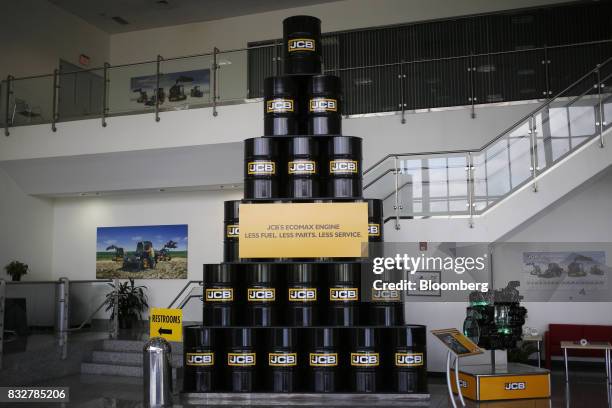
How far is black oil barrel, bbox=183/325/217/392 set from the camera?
7.03 metres

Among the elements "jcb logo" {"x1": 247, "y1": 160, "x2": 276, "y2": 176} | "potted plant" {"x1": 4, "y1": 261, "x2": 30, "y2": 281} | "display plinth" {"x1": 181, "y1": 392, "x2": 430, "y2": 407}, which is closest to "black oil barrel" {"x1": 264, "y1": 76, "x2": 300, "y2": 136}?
"jcb logo" {"x1": 247, "y1": 160, "x2": 276, "y2": 176}

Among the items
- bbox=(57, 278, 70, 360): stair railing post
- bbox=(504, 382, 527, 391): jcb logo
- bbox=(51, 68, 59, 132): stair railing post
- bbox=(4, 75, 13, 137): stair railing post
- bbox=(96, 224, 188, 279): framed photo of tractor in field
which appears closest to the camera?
bbox=(504, 382, 527, 391): jcb logo

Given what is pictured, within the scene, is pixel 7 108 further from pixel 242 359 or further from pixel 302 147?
pixel 242 359

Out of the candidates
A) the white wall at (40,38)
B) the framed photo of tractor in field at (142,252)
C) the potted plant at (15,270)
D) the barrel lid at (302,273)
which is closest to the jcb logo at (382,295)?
the barrel lid at (302,273)

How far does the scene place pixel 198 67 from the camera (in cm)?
1153

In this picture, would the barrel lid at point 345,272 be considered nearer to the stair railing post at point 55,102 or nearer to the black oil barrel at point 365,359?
the black oil barrel at point 365,359

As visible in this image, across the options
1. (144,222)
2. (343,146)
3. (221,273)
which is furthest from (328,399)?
(144,222)

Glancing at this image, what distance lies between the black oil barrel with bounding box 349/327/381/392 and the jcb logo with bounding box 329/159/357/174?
1.70 meters

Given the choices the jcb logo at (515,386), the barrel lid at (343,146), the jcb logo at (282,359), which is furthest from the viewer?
the jcb logo at (515,386)

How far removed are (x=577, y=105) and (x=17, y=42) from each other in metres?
10.9

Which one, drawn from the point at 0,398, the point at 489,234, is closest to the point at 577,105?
the point at 489,234

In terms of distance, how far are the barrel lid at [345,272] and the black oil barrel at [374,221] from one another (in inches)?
17.4

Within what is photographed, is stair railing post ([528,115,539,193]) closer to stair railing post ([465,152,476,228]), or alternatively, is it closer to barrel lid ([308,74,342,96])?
stair railing post ([465,152,476,228])

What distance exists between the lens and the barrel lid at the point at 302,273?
6.93 m
